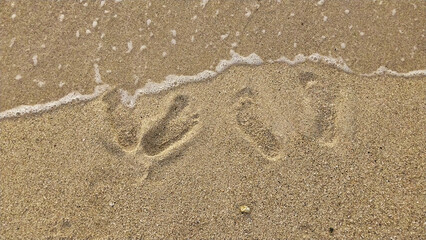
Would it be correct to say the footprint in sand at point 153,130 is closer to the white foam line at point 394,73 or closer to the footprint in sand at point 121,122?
the footprint in sand at point 121,122

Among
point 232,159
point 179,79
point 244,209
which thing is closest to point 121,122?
point 179,79

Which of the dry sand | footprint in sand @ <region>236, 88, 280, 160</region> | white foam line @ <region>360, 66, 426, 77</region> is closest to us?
the dry sand

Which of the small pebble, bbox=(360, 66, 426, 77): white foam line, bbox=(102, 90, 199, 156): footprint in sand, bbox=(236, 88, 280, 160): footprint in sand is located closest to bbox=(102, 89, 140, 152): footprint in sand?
bbox=(102, 90, 199, 156): footprint in sand

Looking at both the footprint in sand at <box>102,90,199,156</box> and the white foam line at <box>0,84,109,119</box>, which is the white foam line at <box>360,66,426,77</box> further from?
the white foam line at <box>0,84,109,119</box>

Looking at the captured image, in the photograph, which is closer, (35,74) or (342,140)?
(342,140)

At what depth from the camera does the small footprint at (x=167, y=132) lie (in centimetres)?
276

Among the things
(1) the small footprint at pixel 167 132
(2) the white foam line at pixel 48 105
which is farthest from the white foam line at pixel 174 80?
(1) the small footprint at pixel 167 132

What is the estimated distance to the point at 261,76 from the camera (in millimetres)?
2869

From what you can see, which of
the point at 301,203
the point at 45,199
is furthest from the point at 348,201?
the point at 45,199

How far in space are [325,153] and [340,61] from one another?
914 millimetres

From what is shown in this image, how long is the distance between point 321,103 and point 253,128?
66cm

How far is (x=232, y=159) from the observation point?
2684 millimetres

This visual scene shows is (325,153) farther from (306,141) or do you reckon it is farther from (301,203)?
(301,203)

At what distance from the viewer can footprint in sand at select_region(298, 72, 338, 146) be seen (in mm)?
2715
